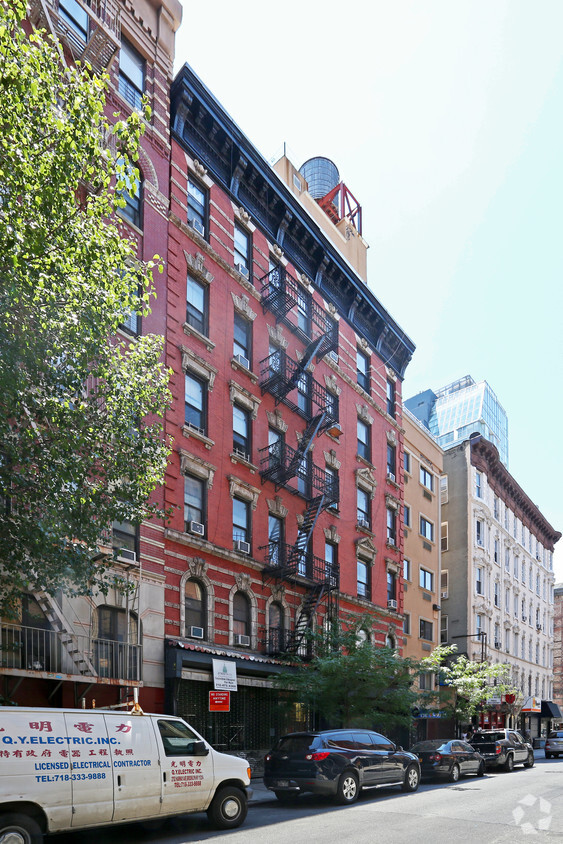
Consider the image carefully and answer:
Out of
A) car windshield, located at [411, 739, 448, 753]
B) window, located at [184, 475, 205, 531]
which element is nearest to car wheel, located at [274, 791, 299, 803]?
car windshield, located at [411, 739, 448, 753]

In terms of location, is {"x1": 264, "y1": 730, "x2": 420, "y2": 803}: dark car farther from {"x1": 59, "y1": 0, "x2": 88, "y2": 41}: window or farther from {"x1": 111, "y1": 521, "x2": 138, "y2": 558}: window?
{"x1": 59, "y1": 0, "x2": 88, "y2": 41}: window

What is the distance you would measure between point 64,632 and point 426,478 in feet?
102

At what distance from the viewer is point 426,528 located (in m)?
44.2

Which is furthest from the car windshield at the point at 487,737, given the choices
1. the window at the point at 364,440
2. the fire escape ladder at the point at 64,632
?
the fire escape ladder at the point at 64,632

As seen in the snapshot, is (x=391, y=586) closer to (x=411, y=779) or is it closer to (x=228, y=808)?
(x=411, y=779)

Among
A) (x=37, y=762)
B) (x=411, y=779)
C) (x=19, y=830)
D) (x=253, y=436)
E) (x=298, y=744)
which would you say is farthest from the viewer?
(x=253, y=436)

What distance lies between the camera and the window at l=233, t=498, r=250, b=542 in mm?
25453

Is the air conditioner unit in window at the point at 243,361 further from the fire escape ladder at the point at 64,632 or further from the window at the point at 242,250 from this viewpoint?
the fire escape ladder at the point at 64,632

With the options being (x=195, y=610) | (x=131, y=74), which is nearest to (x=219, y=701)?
(x=195, y=610)

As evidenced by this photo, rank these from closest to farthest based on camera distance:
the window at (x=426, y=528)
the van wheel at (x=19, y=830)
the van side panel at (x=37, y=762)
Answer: the van wheel at (x=19, y=830), the van side panel at (x=37, y=762), the window at (x=426, y=528)

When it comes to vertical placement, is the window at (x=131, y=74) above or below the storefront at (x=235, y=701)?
above

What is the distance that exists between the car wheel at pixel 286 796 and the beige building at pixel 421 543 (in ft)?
69.1

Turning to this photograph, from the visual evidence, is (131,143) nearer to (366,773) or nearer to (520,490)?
(366,773)

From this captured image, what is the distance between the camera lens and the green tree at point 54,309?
12.7 meters
